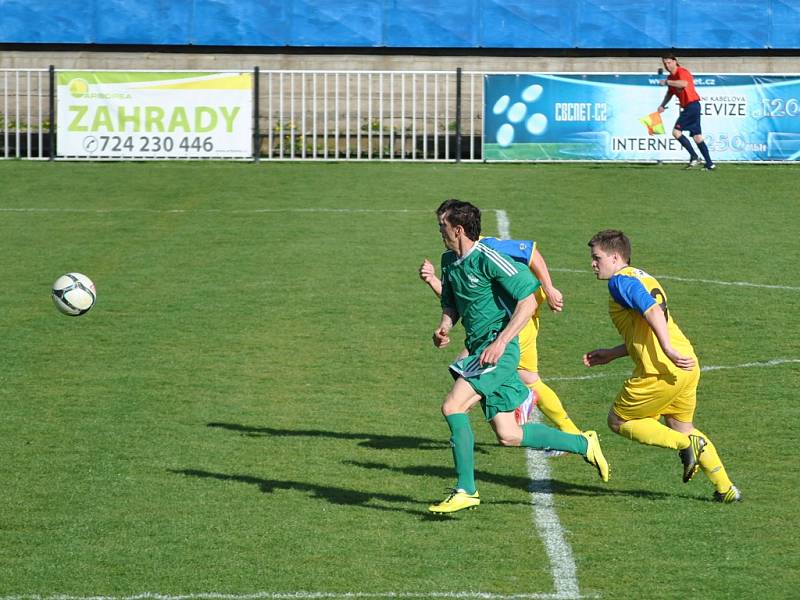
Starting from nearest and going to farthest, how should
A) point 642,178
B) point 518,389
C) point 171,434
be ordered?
point 518,389, point 171,434, point 642,178

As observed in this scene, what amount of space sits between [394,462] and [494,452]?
0.74 meters

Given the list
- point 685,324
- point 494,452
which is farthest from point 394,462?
point 685,324

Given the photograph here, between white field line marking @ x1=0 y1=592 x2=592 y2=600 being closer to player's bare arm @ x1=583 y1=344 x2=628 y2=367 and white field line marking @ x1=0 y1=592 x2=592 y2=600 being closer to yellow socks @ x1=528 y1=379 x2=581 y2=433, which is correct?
player's bare arm @ x1=583 y1=344 x2=628 y2=367

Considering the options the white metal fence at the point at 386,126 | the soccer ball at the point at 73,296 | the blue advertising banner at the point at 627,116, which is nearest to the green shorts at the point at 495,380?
the soccer ball at the point at 73,296

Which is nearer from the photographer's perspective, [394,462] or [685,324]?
[394,462]

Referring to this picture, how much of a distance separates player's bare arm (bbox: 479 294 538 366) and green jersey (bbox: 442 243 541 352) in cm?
5

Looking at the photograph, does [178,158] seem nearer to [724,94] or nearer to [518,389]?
[724,94]

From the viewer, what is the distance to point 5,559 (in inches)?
278

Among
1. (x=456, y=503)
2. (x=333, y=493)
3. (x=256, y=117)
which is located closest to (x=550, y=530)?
(x=456, y=503)

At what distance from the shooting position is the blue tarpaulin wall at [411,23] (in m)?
32.7

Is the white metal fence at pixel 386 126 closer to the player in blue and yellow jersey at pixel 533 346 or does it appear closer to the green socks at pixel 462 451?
the player in blue and yellow jersey at pixel 533 346

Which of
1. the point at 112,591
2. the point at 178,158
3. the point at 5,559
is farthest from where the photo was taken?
the point at 178,158

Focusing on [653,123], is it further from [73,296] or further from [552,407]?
[552,407]

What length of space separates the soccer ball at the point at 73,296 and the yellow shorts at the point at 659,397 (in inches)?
208
